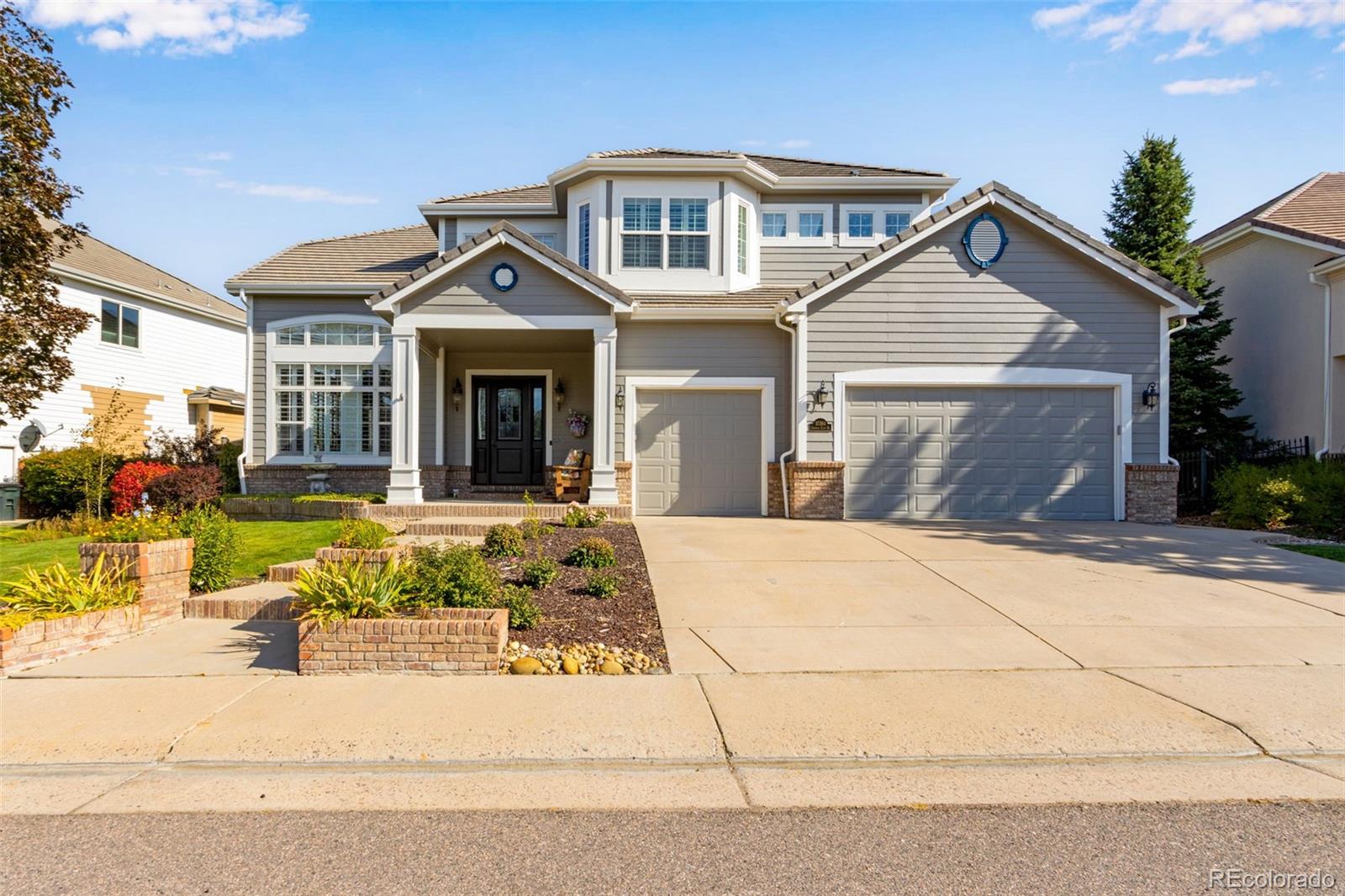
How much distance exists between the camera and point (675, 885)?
3.10m

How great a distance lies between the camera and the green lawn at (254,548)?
920cm

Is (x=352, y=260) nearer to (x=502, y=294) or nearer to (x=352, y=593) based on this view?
(x=502, y=294)

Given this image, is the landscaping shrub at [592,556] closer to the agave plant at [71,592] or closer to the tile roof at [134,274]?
the agave plant at [71,592]

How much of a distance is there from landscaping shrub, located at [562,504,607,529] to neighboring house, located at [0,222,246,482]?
13960 mm

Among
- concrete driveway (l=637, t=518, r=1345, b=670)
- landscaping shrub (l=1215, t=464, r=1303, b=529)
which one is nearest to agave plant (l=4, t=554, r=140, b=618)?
concrete driveway (l=637, t=518, r=1345, b=670)

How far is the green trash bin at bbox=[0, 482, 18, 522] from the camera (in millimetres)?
16766

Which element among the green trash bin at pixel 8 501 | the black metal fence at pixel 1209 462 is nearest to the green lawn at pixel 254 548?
the green trash bin at pixel 8 501

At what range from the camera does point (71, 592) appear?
6.56 meters

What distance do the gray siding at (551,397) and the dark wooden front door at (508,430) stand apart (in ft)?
0.85

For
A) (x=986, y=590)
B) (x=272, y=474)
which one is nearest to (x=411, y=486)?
(x=272, y=474)

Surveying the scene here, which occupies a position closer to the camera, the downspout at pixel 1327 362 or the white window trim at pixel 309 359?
the downspout at pixel 1327 362

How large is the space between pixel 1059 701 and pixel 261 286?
52.4 ft

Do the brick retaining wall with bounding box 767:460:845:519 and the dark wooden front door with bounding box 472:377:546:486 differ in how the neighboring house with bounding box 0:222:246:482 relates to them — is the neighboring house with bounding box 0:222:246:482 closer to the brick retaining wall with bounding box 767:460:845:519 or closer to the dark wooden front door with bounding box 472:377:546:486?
the dark wooden front door with bounding box 472:377:546:486

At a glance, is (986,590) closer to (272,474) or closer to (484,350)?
(484,350)
